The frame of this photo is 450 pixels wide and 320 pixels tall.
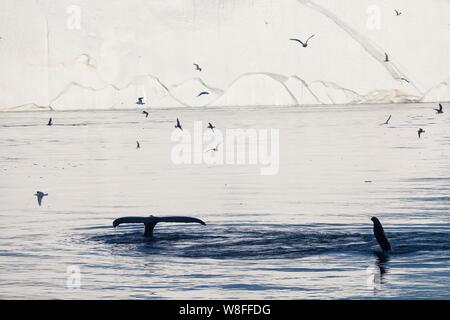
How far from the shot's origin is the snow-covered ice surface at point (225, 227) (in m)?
14.6

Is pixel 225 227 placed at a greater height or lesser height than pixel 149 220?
lesser

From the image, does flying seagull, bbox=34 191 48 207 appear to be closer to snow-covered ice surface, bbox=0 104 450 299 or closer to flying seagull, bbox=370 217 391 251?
snow-covered ice surface, bbox=0 104 450 299

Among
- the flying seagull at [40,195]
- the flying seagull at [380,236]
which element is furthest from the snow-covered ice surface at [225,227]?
the flying seagull at [380,236]

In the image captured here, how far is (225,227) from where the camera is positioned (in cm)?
1808

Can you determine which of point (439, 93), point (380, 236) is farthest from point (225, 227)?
point (439, 93)

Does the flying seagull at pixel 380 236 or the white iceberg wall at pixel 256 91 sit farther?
the white iceberg wall at pixel 256 91

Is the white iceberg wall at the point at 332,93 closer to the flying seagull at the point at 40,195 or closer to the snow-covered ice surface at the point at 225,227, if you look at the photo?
the snow-covered ice surface at the point at 225,227

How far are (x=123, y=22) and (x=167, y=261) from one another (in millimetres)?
4610

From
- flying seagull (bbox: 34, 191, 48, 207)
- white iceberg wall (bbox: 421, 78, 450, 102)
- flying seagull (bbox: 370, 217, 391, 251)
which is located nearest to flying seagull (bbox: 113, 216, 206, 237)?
flying seagull (bbox: 370, 217, 391, 251)

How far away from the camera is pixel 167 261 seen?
15.7 meters

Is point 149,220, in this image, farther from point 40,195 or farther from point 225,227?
point 40,195
